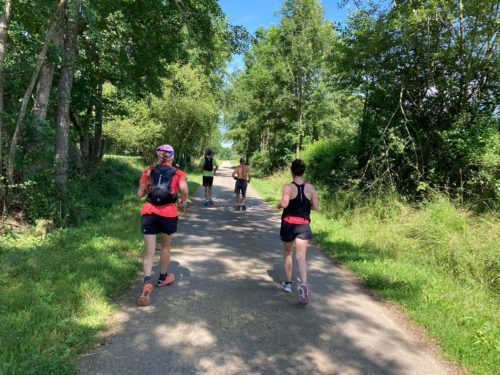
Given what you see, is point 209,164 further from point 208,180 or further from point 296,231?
point 296,231

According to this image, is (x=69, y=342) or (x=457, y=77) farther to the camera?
(x=457, y=77)

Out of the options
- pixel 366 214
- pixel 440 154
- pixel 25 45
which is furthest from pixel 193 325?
pixel 440 154

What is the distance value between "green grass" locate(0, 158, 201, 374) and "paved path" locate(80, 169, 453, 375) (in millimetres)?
256

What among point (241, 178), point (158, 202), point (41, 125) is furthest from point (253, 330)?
point (241, 178)

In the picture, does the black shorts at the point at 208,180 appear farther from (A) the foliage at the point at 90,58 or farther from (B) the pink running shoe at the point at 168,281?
(B) the pink running shoe at the point at 168,281

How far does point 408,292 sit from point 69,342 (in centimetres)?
436

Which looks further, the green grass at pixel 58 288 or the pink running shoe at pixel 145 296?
the pink running shoe at pixel 145 296

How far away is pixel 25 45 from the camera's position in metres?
9.11

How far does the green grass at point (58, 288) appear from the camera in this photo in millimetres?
3283

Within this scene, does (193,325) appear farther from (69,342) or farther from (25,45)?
(25,45)

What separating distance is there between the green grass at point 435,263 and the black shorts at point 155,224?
127 inches

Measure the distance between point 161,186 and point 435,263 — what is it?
500 centimetres

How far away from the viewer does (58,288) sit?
4.66 m

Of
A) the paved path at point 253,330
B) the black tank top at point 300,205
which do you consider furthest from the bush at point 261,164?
the black tank top at point 300,205
